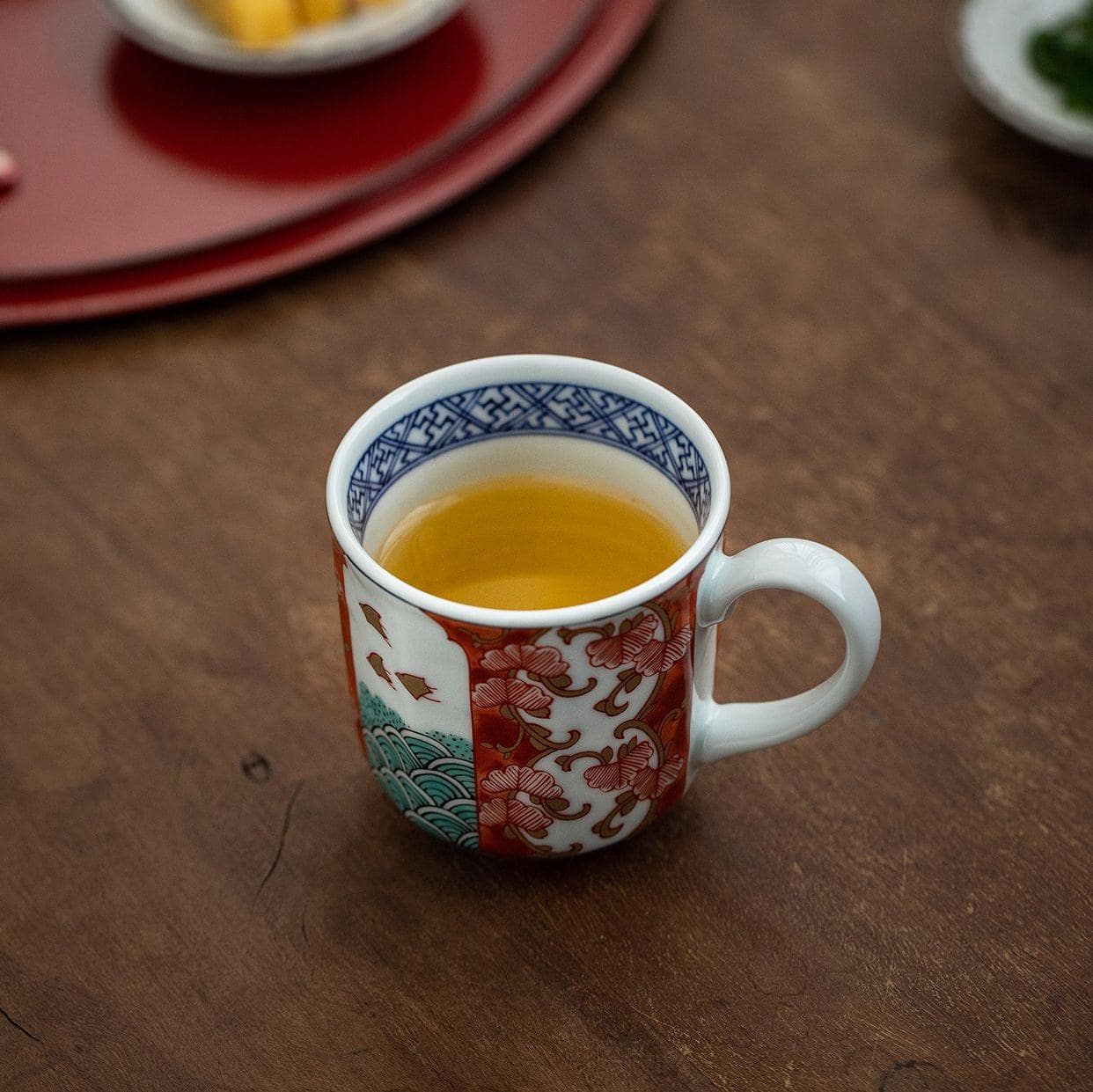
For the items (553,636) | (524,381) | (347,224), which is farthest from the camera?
(347,224)

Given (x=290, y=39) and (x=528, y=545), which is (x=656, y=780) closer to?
(x=528, y=545)

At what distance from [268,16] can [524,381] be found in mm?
563

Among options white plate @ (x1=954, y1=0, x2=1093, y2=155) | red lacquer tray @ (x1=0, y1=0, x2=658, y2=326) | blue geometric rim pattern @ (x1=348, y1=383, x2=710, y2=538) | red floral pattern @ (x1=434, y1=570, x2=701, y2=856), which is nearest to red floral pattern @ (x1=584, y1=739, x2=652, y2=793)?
red floral pattern @ (x1=434, y1=570, x2=701, y2=856)

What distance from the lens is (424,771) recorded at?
632mm

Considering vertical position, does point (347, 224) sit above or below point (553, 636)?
below

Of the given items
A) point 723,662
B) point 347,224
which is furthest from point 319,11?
point 723,662

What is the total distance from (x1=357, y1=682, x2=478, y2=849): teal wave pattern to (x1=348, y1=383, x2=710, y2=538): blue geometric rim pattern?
0.08 metres

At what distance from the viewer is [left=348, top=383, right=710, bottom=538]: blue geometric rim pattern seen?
632mm

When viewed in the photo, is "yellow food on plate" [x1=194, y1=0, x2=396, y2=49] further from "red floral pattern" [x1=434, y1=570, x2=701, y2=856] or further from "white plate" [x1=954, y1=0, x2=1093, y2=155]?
"red floral pattern" [x1=434, y1=570, x2=701, y2=856]

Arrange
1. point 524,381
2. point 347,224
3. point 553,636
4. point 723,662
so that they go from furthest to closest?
point 347,224 → point 723,662 → point 524,381 → point 553,636

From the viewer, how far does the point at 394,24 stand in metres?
1.13

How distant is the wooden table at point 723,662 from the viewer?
630 mm

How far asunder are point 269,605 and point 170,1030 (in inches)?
9.9

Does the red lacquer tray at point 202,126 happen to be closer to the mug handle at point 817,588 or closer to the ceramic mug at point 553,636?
the ceramic mug at point 553,636
